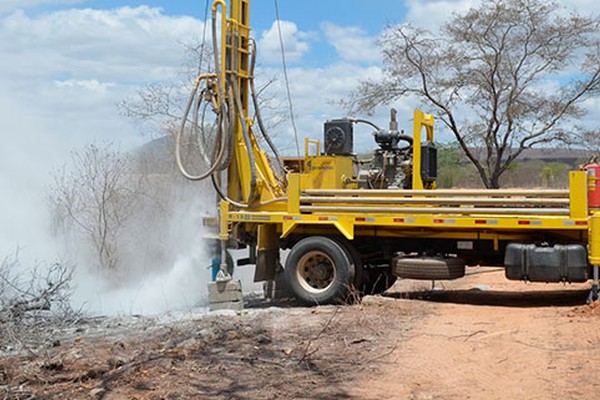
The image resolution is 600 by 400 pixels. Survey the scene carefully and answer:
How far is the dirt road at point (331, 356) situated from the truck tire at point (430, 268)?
23.7 inches

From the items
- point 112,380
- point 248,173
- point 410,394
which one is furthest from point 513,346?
point 248,173

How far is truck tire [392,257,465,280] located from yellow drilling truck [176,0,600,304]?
0.02 metres

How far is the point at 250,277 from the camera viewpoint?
17.4 meters

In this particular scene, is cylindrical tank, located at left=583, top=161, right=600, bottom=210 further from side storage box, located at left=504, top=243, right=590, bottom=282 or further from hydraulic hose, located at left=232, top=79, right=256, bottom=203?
hydraulic hose, located at left=232, top=79, right=256, bottom=203

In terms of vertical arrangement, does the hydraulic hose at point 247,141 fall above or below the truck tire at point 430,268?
above

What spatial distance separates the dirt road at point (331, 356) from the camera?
661cm

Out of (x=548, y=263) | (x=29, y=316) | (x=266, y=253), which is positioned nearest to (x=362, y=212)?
(x=266, y=253)

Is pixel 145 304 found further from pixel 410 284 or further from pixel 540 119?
pixel 540 119

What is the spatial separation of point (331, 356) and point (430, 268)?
3.87m

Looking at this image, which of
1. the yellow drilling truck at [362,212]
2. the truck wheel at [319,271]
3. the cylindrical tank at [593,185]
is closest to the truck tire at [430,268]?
the yellow drilling truck at [362,212]

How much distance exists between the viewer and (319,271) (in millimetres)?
12109

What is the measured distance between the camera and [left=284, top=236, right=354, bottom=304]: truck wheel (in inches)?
459

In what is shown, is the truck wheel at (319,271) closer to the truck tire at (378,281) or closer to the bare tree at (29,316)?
the truck tire at (378,281)

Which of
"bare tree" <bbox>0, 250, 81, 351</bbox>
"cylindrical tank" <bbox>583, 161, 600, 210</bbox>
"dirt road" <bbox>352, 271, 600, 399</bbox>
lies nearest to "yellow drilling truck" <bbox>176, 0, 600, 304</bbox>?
"cylindrical tank" <bbox>583, 161, 600, 210</bbox>
